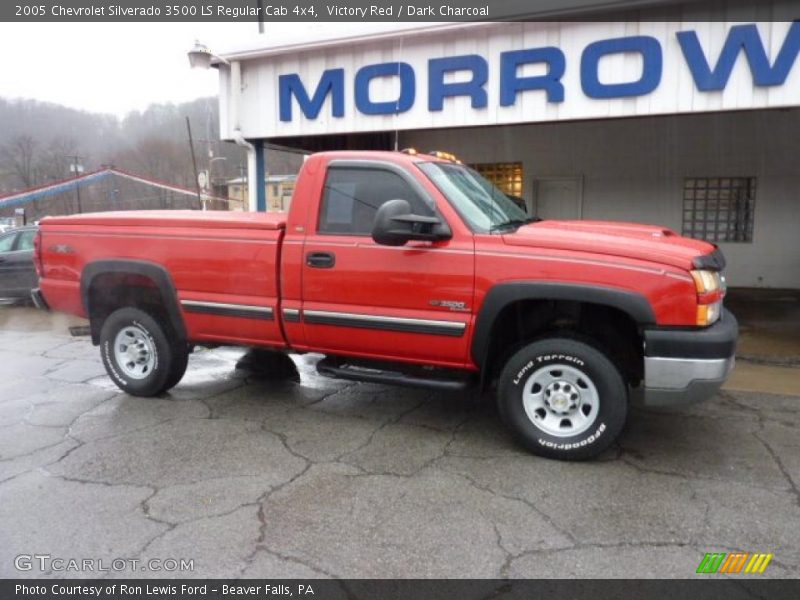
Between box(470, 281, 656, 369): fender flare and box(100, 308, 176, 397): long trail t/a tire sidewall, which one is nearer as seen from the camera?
box(470, 281, 656, 369): fender flare

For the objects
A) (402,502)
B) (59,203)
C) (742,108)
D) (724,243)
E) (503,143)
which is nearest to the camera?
(402,502)

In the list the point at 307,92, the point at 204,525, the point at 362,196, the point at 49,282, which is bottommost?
the point at 204,525

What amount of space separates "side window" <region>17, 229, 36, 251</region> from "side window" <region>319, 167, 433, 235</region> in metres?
9.30

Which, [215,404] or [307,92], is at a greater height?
[307,92]

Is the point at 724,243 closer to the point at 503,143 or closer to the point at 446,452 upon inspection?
the point at 503,143

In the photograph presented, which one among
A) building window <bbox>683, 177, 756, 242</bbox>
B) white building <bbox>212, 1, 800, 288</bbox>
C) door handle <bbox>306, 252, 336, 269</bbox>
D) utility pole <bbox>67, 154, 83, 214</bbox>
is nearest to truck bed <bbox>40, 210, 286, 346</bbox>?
door handle <bbox>306, 252, 336, 269</bbox>

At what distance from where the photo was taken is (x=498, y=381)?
13.9 feet

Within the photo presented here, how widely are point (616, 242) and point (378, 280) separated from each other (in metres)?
1.61

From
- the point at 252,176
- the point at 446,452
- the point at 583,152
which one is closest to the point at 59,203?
the point at 252,176

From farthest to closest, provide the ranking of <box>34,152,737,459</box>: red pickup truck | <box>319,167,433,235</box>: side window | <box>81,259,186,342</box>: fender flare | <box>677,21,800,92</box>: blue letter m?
<box>677,21,800,92</box>: blue letter m < <box>81,259,186,342</box>: fender flare < <box>319,167,433,235</box>: side window < <box>34,152,737,459</box>: red pickup truck

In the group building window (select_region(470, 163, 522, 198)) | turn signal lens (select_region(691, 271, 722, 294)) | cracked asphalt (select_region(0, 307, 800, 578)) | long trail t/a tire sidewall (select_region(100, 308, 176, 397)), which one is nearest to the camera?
cracked asphalt (select_region(0, 307, 800, 578))

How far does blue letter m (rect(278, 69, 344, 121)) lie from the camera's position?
28.7ft

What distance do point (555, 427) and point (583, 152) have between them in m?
9.27

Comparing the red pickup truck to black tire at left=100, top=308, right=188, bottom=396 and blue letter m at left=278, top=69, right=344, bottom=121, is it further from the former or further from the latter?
blue letter m at left=278, top=69, right=344, bottom=121
